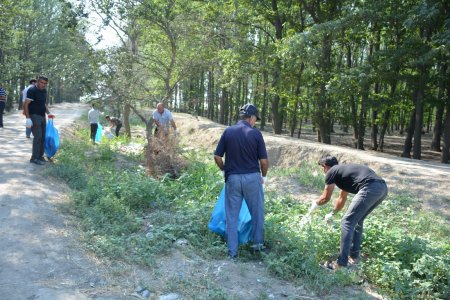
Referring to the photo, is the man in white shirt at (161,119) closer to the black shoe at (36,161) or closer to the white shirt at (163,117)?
the white shirt at (163,117)

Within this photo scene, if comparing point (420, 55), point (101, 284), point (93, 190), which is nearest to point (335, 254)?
point (101, 284)

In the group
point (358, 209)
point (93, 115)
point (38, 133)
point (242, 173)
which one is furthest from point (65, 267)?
point (93, 115)

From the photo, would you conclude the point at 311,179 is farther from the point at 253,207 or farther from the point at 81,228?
the point at 81,228

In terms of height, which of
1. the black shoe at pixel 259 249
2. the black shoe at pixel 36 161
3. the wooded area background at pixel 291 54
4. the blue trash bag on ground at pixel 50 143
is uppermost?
the wooded area background at pixel 291 54

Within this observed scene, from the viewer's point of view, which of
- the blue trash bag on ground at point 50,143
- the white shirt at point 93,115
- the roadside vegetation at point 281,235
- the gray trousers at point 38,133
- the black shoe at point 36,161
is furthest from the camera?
the white shirt at point 93,115

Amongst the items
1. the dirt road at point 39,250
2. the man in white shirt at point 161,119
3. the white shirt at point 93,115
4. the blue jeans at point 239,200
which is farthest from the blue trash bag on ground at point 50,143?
the white shirt at point 93,115

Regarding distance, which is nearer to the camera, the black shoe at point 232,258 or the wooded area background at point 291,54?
the black shoe at point 232,258

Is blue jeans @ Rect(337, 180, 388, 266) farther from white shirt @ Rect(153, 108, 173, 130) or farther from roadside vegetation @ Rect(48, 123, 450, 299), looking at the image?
white shirt @ Rect(153, 108, 173, 130)

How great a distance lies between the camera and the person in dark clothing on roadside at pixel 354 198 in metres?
5.16

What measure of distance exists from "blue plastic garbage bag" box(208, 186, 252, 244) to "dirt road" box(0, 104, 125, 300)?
1.76 meters

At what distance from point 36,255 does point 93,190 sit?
2644 millimetres

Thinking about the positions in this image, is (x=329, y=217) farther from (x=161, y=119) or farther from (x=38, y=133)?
(x=38, y=133)

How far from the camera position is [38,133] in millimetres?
8289

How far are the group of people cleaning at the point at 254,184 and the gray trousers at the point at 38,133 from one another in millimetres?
4745
